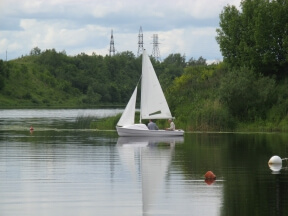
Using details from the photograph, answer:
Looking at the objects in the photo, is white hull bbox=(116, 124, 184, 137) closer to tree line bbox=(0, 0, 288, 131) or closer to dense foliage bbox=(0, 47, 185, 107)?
tree line bbox=(0, 0, 288, 131)

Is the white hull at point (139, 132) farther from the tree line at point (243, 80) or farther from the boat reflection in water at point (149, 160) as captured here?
the tree line at point (243, 80)

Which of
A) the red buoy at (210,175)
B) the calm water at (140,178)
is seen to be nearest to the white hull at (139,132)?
the calm water at (140,178)

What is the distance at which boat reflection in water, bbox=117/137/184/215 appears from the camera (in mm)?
24766

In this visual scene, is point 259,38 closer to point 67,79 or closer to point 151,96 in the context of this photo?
point 151,96

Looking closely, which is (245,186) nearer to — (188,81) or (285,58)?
(285,58)

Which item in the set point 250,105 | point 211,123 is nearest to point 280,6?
point 250,105

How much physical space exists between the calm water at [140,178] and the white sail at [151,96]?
968 cm

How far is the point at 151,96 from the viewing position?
57.8m

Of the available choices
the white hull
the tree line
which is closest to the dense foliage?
the tree line

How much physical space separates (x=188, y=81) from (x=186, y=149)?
32.6 m

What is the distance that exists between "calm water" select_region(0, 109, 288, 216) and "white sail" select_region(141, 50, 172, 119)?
31.8 feet

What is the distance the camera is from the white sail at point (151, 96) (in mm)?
57562

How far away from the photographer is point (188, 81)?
7394 cm

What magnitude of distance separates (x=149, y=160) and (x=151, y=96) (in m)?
22.5
